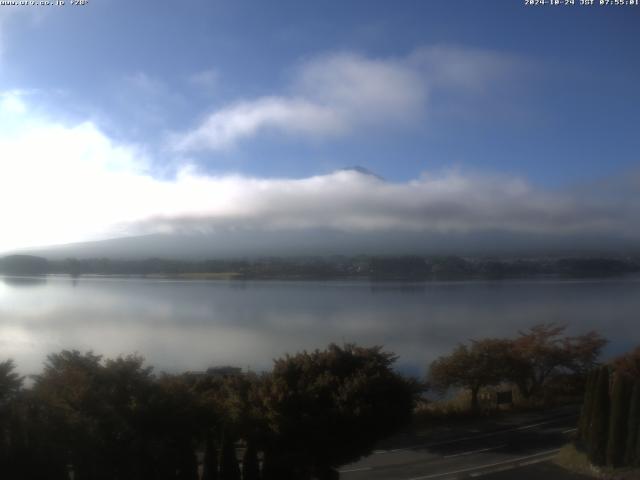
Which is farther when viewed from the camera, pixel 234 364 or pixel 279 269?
pixel 279 269

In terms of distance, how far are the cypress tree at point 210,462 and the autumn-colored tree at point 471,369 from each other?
11.9 m

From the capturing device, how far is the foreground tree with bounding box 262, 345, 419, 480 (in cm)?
969

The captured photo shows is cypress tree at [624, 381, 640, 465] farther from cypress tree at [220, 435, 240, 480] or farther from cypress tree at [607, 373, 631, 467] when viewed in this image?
cypress tree at [220, 435, 240, 480]

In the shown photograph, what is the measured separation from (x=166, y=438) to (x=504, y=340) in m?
15.7

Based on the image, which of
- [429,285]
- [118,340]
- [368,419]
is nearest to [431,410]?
[368,419]

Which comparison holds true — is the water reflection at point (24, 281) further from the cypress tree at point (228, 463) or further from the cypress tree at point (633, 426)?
the cypress tree at point (633, 426)

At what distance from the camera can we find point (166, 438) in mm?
8680

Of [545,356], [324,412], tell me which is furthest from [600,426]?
[545,356]

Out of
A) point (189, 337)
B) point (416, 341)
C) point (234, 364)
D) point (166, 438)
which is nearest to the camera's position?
point (166, 438)

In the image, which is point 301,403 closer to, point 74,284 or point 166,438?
point 166,438

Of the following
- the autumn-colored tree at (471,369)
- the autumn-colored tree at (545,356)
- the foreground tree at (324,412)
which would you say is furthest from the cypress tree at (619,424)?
the autumn-colored tree at (545,356)

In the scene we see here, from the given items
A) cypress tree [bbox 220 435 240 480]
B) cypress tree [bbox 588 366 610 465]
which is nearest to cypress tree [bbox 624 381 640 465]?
cypress tree [bbox 588 366 610 465]

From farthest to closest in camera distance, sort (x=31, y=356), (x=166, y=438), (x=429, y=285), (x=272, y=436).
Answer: (x=429, y=285) < (x=31, y=356) < (x=272, y=436) < (x=166, y=438)

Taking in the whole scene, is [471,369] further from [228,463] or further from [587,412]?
[228,463]
